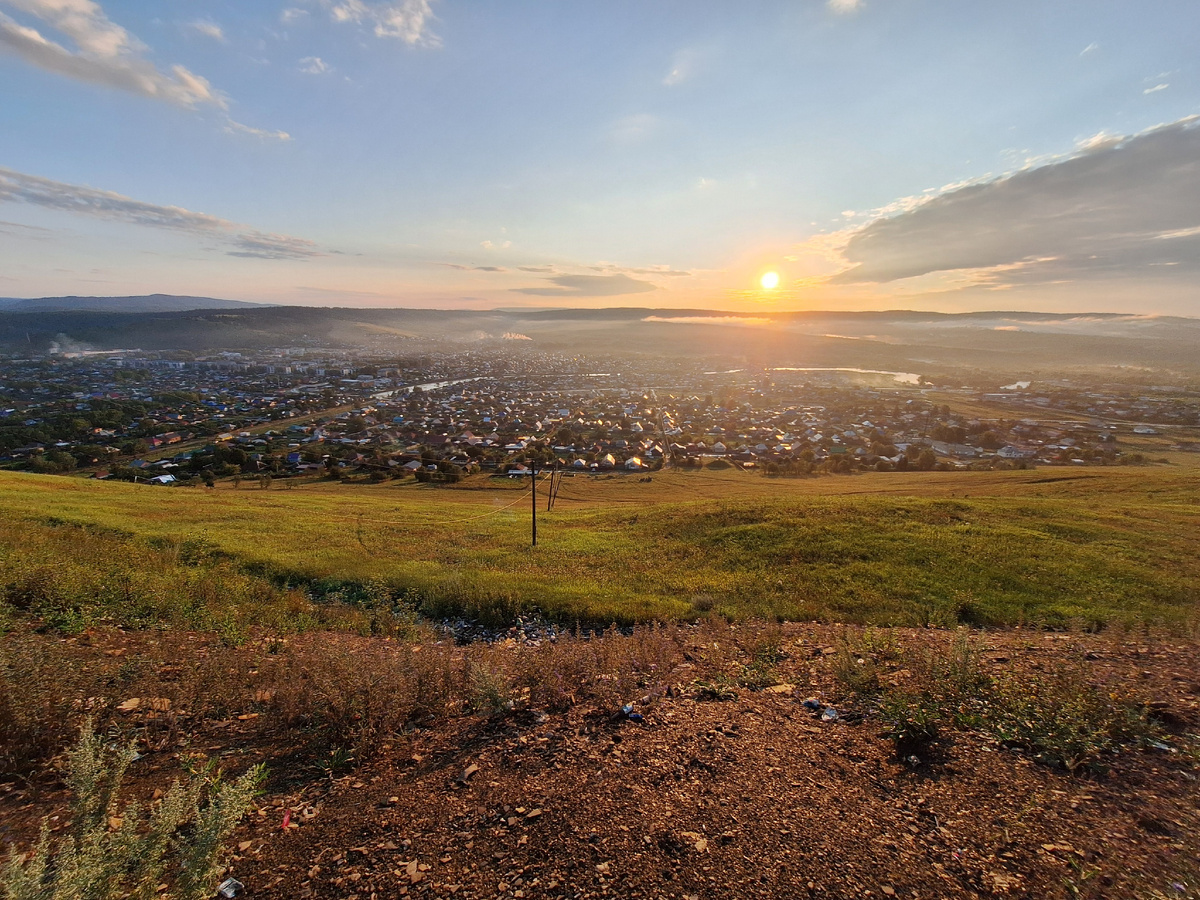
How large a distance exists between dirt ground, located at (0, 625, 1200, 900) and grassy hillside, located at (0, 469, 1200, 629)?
14.7 ft

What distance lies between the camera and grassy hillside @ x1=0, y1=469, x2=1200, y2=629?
8.23 m

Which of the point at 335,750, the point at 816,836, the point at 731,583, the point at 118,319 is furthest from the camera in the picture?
the point at 118,319

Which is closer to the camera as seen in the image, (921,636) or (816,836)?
(816,836)

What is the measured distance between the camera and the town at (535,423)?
41.8 meters

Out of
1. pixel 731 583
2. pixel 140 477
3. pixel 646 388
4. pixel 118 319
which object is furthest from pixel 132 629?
pixel 118 319

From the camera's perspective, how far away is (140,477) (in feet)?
116

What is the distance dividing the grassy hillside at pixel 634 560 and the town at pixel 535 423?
2254cm

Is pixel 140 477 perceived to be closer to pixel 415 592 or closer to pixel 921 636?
pixel 415 592

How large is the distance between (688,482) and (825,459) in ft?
46.9

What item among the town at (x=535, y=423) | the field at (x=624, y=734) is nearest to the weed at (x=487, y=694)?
the field at (x=624, y=734)

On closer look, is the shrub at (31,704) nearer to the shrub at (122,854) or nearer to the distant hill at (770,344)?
the shrub at (122,854)

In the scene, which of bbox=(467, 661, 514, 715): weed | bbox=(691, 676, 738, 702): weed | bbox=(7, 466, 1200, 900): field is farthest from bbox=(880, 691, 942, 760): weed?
bbox=(467, 661, 514, 715): weed

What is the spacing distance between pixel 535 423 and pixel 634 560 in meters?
51.7

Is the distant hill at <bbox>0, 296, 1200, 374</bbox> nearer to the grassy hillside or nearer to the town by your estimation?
the town
